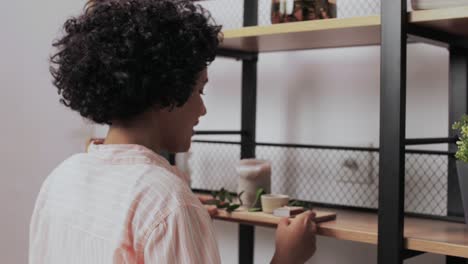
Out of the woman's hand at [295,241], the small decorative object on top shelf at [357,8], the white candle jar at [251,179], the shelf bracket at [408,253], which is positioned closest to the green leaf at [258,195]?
the white candle jar at [251,179]

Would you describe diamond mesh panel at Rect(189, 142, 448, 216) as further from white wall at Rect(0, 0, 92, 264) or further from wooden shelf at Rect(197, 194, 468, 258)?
white wall at Rect(0, 0, 92, 264)

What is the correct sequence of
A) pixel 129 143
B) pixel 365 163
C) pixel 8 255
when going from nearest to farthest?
pixel 129 143, pixel 365 163, pixel 8 255

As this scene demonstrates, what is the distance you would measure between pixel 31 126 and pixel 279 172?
2.85 feet

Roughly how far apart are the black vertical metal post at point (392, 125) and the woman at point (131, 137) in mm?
428

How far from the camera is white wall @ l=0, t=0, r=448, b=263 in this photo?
67.8 inches

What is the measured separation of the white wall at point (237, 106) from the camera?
5.65 ft

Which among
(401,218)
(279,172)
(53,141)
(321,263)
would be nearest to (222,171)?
(279,172)

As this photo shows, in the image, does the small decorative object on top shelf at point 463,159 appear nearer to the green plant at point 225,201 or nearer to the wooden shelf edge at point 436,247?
the wooden shelf edge at point 436,247

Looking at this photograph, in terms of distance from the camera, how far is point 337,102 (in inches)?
73.8

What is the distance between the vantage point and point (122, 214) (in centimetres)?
92

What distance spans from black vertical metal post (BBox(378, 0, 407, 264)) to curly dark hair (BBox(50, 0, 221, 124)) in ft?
1.46

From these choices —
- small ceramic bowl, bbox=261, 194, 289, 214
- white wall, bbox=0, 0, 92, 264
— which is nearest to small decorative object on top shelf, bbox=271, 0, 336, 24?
small ceramic bowl, bbox=261, 194, 289, 214

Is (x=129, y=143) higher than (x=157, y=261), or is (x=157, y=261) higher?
(x=129, y=143)

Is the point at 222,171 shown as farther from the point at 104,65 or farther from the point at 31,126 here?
the point at 104,65
